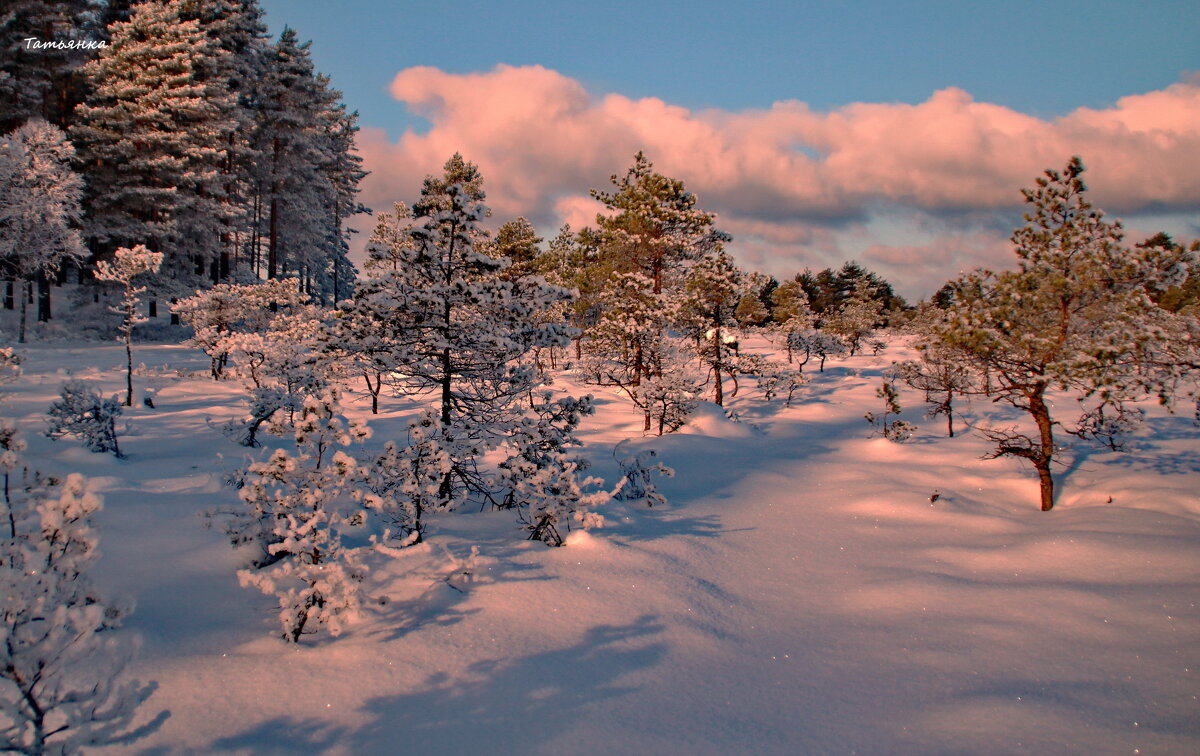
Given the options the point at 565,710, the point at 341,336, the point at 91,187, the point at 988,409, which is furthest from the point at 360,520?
the point at 91,187

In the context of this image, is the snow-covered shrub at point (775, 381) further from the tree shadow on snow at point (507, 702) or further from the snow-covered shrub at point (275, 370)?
the tree shadow on snow at point (507, 702)

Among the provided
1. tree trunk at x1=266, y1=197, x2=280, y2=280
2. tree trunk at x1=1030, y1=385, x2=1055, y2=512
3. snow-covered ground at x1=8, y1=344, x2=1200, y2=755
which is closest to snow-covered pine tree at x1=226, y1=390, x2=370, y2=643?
snow-covered ground at x1=8, y1=344, x2=1200, y2=755

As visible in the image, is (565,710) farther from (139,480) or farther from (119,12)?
(119,12)

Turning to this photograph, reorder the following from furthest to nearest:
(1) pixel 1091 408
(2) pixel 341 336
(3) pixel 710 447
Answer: (1) pixel 1091 408 → (3) pixel 710 447 → (2) pixel 341 336

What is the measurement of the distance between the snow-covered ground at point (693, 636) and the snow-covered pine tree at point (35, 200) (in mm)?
16134

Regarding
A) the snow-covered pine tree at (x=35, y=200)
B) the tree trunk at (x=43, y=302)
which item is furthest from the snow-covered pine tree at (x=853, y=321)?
the tree trunk at (x=43, y=302)

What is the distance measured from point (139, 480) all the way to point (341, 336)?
4.80 m

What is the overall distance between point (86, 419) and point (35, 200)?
51.2 ft

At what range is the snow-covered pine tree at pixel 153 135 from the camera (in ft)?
83.5

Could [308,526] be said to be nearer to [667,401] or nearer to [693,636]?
[693,636]

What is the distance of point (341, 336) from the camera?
8180 mm

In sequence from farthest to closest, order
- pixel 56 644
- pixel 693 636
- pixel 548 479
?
pixel 548 479, pixel 693 636, pixel 56 644

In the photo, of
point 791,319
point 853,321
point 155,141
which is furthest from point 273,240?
point 853,321

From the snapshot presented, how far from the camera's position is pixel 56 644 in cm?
312
